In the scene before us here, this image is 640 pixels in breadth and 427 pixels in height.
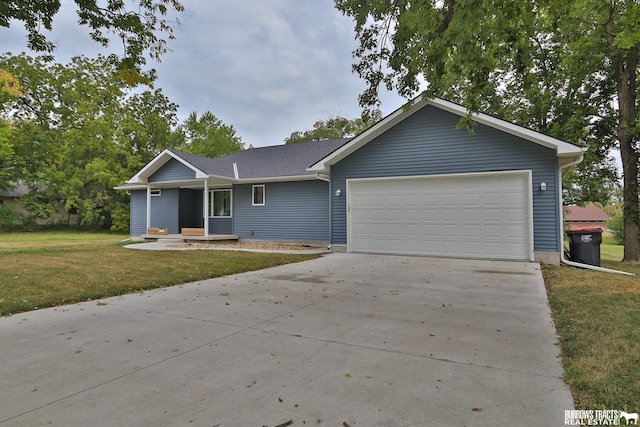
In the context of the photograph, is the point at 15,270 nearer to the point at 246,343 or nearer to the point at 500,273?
the point at 246,343

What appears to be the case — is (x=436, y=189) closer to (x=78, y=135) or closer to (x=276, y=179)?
(x=276, y=179)

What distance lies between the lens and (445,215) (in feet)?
33.6

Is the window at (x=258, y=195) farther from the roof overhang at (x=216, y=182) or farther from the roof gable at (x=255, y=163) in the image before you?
the roof gable at (x=255, y=163)

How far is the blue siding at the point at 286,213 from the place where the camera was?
14.0m

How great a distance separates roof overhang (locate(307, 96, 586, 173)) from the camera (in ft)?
28.3

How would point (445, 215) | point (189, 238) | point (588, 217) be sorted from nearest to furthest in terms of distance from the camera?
point (445, 215) < point (189, 238) < point (588, 217)

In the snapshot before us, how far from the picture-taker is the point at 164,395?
A: 8.06 feet

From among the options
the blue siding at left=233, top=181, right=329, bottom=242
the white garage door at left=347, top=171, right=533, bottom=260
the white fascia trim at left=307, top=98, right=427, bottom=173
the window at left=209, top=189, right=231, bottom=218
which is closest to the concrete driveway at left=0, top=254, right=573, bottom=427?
the white garage door at left=347, top=171, right=533, bottom=260

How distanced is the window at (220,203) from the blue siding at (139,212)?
440cm

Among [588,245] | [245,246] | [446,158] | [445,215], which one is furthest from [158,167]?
[588,245]

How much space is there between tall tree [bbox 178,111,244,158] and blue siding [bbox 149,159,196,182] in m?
16.9

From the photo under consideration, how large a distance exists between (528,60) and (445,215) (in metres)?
5.14

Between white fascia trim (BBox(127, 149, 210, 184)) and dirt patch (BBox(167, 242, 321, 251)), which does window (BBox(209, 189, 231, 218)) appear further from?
white fascia trim (BBox(127, 149, 210, 184))

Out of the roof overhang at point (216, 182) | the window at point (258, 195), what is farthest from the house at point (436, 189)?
the window at point (258, 195)
